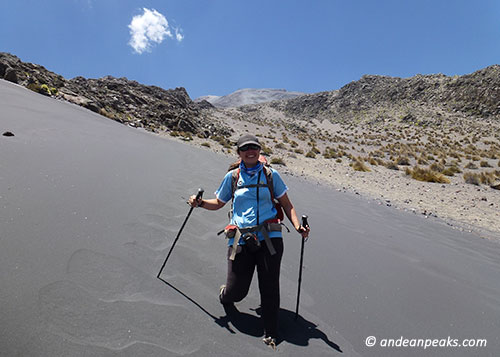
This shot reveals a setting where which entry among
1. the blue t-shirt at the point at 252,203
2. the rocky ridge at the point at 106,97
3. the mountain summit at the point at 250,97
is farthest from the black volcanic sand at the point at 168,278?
the mountain summit at the point at 250,97

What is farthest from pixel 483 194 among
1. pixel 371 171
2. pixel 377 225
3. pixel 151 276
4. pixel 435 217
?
pixel 151 276

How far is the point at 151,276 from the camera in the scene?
8.55 ft

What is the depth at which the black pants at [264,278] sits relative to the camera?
218cm

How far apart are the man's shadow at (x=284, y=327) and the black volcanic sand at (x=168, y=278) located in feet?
0.05

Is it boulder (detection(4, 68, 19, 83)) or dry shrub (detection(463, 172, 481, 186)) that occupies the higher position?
dry shrub (detection(463, 172, 481, 186))

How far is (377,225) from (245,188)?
501 cm

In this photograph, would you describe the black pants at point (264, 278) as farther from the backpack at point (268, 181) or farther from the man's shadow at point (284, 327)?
the backpack at point (268, 181)

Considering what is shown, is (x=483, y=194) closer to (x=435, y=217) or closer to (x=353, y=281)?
(x=435, y=217)

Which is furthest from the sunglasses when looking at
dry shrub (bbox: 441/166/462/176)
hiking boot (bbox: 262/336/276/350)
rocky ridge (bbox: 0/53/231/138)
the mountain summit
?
the mountain summit

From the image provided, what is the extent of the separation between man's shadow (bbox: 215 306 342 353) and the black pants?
0.15 metres

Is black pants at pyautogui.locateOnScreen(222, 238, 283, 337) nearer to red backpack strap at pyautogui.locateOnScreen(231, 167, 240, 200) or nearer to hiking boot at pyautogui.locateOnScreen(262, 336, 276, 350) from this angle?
hiking boot at pyautogui.locateOnScreen(262, 336, 276, 350)

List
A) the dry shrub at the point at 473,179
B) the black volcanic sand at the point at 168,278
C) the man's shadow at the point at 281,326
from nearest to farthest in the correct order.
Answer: the black volcanic sand at the point at 168,278, the man's shadow at the point at 281,326, the dry shrub at the point at 473,179

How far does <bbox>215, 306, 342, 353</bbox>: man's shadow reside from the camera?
227 cm

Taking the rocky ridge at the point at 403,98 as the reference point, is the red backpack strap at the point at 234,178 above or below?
below
